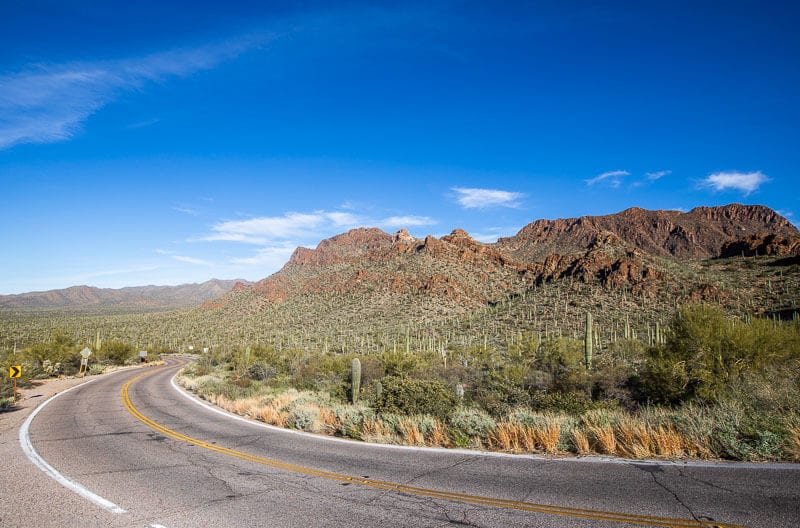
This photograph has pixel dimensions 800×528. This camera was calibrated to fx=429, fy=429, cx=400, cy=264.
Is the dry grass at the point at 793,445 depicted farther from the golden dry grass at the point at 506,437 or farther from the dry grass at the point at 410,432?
A: the dry grass at the point at 410,432

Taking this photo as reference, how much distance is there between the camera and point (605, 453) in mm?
7113

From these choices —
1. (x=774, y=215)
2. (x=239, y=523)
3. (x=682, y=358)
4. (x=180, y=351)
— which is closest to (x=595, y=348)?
(x=682, y=358)

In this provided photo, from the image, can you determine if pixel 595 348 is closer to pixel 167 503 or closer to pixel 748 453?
pixel 748 453

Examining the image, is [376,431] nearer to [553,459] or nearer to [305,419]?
[305,419]

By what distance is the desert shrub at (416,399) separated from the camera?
10.4m

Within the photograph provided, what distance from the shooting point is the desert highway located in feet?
15.9

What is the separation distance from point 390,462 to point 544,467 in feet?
8.44

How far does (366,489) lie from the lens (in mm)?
6164

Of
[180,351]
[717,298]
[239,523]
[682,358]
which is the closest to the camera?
[239,523]

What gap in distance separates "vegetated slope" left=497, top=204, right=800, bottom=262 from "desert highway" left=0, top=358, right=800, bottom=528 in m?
107

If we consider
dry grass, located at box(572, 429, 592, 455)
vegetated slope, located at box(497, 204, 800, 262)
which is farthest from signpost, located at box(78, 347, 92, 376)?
vegetated slope, located at box(497, 204, 800, 262)

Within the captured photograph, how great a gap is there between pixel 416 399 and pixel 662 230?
14662cm

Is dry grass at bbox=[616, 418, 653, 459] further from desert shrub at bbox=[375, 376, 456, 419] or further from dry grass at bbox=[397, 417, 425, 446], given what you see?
desert shrub at bbox=[375, 376, 456, 419]

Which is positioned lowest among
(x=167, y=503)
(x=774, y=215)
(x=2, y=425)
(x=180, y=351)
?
(x=180, y=351)
